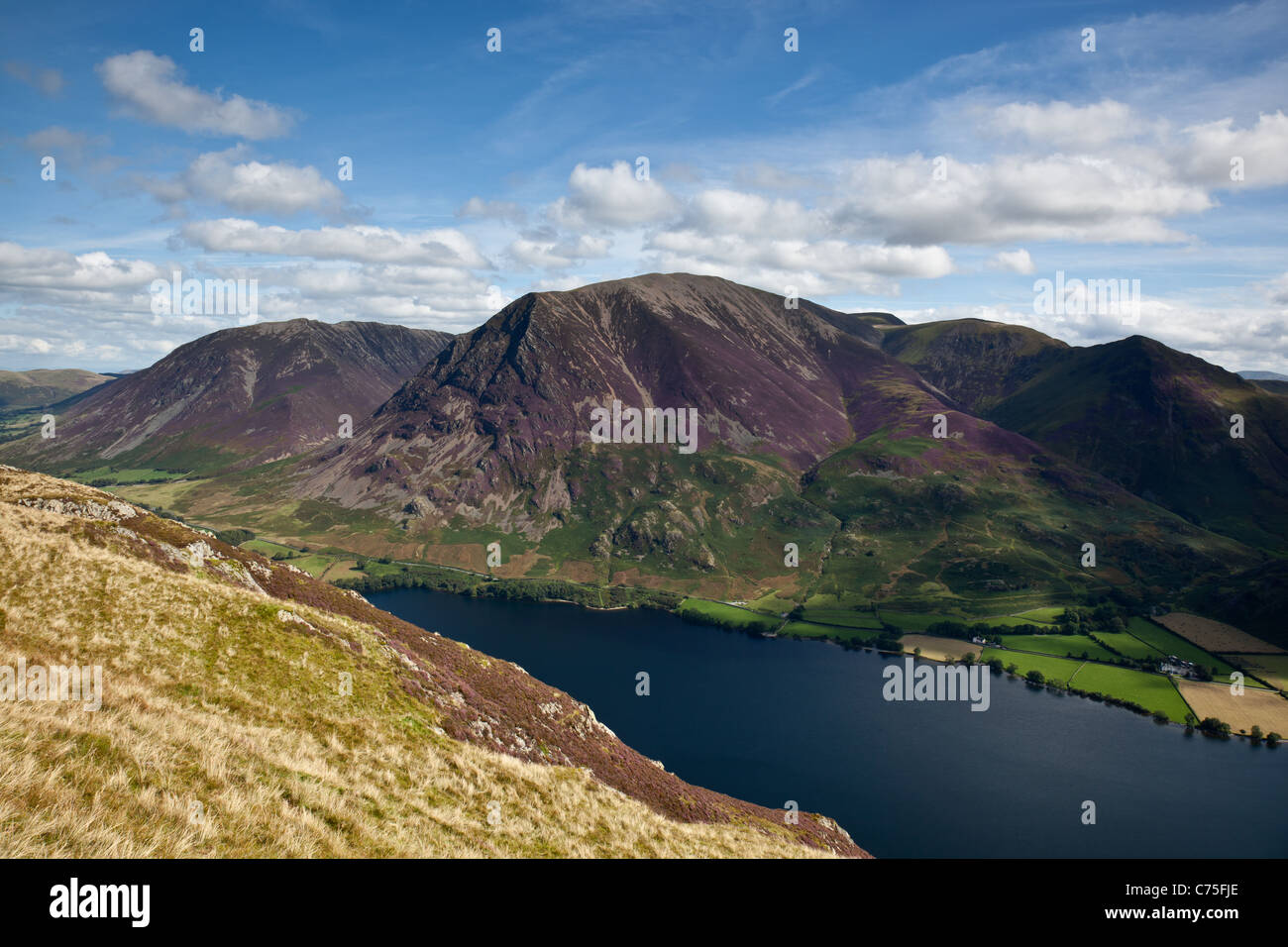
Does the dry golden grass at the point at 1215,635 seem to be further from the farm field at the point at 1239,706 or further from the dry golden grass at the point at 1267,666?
the farm field at the point at 1239,706

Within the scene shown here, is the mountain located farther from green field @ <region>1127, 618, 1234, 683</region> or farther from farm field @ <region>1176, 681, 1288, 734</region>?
green field @ <region>1127, 618, 1234, 683</region>

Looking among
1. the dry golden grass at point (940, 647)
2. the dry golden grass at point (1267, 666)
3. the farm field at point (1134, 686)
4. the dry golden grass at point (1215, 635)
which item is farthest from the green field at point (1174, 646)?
the dry golden grass at point (940, 647)

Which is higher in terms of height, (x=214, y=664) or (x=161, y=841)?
(x=161, y=841)

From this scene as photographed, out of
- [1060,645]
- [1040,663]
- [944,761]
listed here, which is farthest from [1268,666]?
[944,761]

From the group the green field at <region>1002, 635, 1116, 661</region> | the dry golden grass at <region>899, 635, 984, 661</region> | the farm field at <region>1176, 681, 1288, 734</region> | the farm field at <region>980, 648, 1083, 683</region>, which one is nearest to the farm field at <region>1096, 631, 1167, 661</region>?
the green field at <region>1002, 635, 1116, 661</region>
